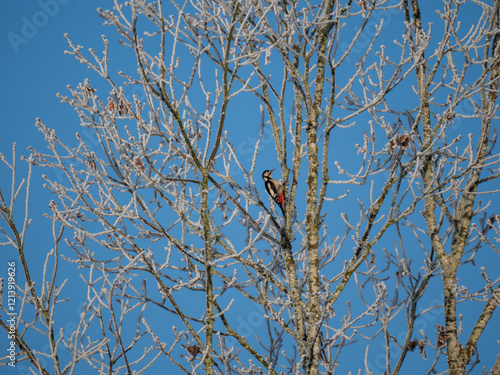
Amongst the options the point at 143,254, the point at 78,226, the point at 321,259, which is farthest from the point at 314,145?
the point at 78,226

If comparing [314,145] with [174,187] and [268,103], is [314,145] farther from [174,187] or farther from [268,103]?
[174,187]

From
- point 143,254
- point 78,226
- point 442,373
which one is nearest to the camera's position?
point 143,254

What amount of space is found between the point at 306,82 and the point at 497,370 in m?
2.99

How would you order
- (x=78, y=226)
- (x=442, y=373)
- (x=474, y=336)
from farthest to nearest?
1. (x=474, y=336)
2. (x=442, y=373)
3. (x=78, y=226)

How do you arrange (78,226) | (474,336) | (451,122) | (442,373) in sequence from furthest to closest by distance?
(474,336) → (442,373) → (451,122) → (78,226)

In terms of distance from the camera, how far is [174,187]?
3.82 metres

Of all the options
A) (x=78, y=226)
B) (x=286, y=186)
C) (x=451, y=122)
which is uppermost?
(x=451, y=122)

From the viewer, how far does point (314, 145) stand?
4086mm

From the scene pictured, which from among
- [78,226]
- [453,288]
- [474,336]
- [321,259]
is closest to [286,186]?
[321,259]

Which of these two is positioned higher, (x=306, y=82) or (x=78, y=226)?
(x=306, y=82)

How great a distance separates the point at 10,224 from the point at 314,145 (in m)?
2.38

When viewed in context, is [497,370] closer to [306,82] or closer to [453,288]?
[453,288]

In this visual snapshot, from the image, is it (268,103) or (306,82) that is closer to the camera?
(306,82)

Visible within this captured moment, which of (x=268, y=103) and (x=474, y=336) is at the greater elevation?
(x=268, y=103)
